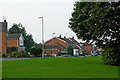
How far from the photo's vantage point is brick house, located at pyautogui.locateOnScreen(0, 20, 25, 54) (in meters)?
67.8

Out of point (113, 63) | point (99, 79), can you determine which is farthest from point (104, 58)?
point (99, 79)

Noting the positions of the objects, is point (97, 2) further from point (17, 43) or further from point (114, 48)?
point (17, 43)

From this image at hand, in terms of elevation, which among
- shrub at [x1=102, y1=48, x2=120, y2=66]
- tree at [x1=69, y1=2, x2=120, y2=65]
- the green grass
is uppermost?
tree at [x1=69, y1=2, x2=120, y2=65]

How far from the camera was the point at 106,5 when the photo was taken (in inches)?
805

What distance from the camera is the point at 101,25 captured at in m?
19.5

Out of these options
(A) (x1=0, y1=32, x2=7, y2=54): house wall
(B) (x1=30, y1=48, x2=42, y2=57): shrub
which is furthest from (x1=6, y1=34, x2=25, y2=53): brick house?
(B) (x1=30, y1=48, x2=42, y2=57): shrub

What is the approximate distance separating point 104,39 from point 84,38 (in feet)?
9.36

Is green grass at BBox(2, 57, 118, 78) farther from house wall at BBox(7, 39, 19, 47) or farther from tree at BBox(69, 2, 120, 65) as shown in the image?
house wall at BBox(7, 39, 19, 47)

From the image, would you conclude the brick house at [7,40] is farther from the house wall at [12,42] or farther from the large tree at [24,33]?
the large tree at [24,33]

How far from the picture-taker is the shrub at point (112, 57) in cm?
2147

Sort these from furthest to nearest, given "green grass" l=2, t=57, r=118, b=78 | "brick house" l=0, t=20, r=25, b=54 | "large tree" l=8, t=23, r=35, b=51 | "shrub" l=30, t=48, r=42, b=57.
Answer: "large tree" l=8, t=23, r=35, b=51 → "brick house" l=0, t=20, r=25, b=54 → "shrub" l=30, t=48, r=42, b=57 → "green grass" l=2, t=57, r=118, b=78

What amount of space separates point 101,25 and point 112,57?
4.45m

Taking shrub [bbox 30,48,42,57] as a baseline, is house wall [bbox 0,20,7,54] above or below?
above

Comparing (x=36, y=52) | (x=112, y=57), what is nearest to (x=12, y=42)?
(x=36, y=52)
